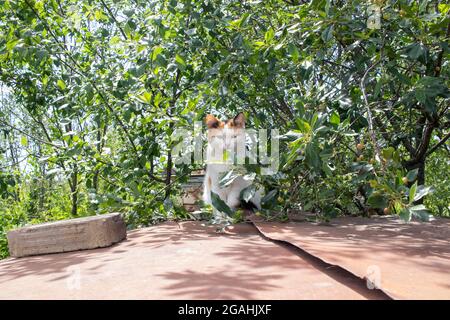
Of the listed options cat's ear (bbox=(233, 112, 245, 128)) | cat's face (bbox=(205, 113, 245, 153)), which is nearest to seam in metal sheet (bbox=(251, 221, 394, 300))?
cat's face (bbox=(205, 113, 245, 153))

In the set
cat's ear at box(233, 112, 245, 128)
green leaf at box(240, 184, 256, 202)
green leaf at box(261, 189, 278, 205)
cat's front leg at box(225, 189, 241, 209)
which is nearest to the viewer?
green leaf at box(240, 184, 256, 202)

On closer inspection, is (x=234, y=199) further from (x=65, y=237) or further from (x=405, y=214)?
(x=405, y=214)

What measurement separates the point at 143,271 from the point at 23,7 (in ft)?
10.8

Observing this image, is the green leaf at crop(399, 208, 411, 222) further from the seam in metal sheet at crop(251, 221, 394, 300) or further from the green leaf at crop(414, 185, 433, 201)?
the seam in metal sheet at crop(251, 221, 394, 300)


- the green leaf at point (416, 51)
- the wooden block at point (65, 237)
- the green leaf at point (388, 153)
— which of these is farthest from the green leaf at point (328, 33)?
the wooden block at point (65, 237)

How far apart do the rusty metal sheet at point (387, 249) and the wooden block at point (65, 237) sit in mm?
775

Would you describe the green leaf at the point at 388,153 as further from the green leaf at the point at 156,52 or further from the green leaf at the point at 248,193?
the green leaf at the point at 156,52

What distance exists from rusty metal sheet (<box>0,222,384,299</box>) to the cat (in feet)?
2.37

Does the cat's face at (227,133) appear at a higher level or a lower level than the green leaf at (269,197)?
higher

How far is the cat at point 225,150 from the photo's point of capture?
2.82 metres

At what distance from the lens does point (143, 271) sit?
145 centimetres

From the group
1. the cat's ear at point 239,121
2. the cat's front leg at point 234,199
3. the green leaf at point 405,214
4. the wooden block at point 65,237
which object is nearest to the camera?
the green leaf at point 405,214

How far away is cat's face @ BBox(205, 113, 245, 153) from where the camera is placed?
9.37 feet

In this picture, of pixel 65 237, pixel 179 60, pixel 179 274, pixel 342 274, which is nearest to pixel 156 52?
pixel 179 60
